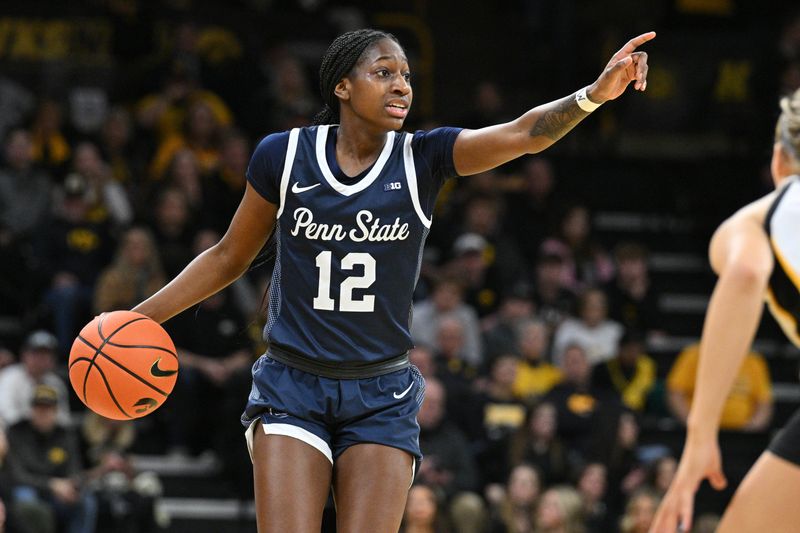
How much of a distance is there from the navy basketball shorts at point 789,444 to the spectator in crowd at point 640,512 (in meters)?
6.86

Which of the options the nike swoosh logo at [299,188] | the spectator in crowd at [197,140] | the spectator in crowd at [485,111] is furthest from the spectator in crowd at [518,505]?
the nike swoosh logo at [299,188]

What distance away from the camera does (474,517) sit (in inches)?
431

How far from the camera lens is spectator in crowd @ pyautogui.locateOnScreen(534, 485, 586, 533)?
1097 cm

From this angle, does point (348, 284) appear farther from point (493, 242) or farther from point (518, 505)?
point (493, 242)

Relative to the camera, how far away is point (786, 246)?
13.8 ft

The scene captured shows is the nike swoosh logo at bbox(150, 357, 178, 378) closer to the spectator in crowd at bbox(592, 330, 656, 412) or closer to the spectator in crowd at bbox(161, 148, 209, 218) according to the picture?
the spectator in crowd at bbox(161, 148, 209, 218)

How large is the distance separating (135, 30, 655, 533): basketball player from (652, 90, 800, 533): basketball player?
92 centimetres

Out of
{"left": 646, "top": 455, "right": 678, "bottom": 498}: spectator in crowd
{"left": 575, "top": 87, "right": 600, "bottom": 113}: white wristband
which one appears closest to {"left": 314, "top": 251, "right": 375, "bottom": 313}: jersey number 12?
{"left": 575, "top": 87, "right": 600, "bottom": 113}: white wristband

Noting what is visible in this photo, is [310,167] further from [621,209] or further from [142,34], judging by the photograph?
[621,209]

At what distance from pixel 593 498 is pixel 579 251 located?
3.66 metres

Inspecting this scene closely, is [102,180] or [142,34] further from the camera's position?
[142,34]

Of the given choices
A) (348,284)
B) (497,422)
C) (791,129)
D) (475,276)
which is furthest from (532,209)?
(791,129)

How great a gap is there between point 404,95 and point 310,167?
0.45 m

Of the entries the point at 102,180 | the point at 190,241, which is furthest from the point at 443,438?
the point at 102,180
